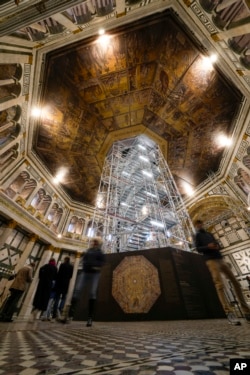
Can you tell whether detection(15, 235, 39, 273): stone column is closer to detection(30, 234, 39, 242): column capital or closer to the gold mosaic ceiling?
detection(30, 234, 39, 242): column capital

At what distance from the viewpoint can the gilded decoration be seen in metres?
4.67

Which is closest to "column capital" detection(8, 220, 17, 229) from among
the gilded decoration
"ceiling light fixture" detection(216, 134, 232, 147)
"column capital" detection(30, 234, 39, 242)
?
"column capital" detection(30, 234, 39, 242)

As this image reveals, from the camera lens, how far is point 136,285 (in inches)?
195

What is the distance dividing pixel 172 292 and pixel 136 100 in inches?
403

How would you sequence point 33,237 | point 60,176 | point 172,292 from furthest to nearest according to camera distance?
point 60,176 < point 33,237 < point 172,292

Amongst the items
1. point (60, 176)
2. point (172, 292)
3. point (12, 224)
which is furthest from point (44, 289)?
point (60, 176)

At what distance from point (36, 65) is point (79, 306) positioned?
9.92m

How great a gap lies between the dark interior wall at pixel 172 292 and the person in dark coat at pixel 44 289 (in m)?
1.03

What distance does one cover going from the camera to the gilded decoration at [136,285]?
15.3 ft

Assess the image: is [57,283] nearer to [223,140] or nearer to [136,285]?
[136,285]

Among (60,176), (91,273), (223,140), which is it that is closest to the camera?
(91,273)

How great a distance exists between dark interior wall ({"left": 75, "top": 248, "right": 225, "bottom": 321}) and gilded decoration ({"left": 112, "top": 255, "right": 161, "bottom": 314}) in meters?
0.10

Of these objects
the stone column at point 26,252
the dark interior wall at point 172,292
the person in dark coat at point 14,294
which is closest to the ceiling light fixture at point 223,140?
the dark interior wall at point 172,292

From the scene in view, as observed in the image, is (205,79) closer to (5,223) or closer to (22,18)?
(22,18)
